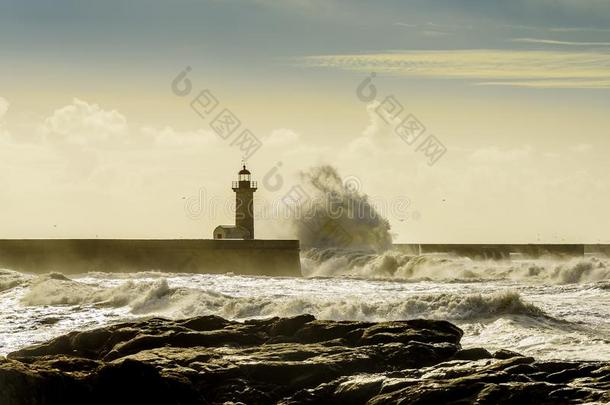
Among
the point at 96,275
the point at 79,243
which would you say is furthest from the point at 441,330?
the point at 79,243

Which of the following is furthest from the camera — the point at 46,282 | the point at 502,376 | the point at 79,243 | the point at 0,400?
the point at 79,243

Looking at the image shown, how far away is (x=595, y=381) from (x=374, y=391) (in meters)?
1.93

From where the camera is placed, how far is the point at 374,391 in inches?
354

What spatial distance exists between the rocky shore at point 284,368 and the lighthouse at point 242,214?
25.1m

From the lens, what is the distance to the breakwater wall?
3294cm

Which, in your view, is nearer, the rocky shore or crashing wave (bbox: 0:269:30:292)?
the rocky shore

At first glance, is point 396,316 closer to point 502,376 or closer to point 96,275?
point 502,376

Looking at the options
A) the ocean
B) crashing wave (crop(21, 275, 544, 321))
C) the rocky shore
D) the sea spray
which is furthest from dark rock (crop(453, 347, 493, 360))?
the sea spray

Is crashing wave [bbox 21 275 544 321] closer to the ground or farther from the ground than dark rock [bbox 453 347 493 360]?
farther from the ground

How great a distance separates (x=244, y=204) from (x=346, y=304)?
1888cm

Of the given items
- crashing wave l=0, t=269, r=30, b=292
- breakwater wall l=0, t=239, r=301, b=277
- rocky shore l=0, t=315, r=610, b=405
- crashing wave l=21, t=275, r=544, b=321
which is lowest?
rocky shore l=0, t=315, r=610, b=405

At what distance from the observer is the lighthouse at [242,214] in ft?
119

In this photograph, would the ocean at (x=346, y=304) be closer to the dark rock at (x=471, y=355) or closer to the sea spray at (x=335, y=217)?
the dark rock at (x=471, y=355)

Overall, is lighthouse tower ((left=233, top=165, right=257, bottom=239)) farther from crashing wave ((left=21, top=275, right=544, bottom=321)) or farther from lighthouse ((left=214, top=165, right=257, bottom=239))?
crashing wave ((left=21, top=275, right=544, bottom=321))
